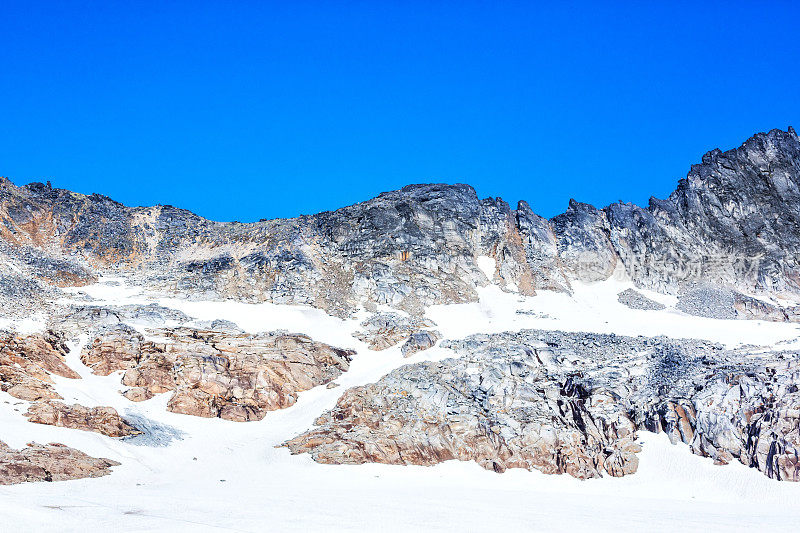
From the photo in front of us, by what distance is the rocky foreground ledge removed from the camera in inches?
1645

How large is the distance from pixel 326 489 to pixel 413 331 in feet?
85.7

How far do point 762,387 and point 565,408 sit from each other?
1205cm

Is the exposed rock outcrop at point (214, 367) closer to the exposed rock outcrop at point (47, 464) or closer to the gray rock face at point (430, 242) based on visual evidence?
the exposed rock outcrop at point (47, 464)

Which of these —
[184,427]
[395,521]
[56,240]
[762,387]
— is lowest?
[395,521]

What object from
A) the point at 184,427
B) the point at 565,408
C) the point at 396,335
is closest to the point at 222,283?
the point at 396,335

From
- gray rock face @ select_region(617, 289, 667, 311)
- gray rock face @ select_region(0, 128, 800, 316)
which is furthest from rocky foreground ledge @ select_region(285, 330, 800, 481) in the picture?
gray rock face @ select_region(617, 289, 667, 311)

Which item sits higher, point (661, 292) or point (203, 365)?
point (661, 292)

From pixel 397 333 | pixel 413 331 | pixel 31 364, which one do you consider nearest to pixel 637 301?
pixel 413 331

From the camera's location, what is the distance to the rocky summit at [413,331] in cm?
4256

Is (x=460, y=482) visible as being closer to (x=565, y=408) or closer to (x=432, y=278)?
(x=565, y=408)

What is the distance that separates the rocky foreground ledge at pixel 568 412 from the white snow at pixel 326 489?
107 cm

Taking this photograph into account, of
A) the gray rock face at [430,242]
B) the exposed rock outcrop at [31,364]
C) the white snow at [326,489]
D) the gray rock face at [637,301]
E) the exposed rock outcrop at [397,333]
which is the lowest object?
the white snow at [326,489]

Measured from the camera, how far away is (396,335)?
6103cm

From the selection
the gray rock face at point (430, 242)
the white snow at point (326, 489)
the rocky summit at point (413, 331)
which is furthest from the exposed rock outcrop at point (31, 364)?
the gray rock face at point (430, 242)
